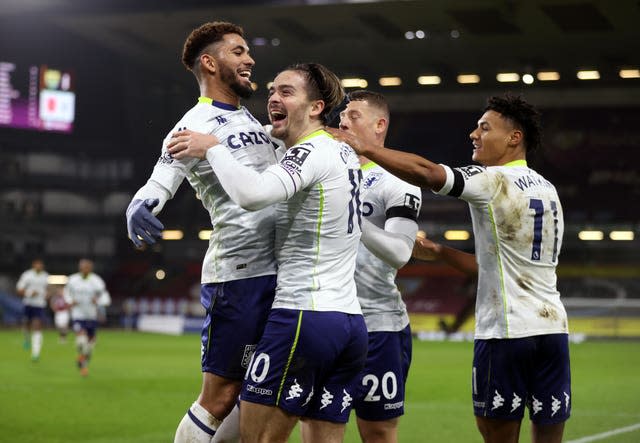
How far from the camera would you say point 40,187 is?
153 feet

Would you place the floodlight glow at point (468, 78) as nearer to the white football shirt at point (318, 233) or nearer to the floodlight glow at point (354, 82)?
the floodlight glow at point (354, 82)

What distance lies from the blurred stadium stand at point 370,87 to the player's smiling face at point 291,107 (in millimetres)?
24219

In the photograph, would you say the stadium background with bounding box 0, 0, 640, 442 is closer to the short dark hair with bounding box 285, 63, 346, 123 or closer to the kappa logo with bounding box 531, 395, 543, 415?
the kappa logo with bounding box 531, 395, 543, 415

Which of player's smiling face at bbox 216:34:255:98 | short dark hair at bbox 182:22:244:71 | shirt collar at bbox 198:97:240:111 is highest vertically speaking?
short dark hair at bbox 182:22:244:71

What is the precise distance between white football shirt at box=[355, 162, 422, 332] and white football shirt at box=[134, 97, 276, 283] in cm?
112

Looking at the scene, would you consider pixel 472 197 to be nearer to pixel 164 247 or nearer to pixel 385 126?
pixel 385 126

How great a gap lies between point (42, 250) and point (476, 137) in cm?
4298

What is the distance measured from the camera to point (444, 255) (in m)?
6.35

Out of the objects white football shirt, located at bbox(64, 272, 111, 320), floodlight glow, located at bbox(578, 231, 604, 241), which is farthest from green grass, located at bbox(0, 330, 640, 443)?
floodlight glow, located at bbox(578, 231, 604, 241)

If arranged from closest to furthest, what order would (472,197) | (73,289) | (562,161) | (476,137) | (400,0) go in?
(472,197)
(476,137)
(73,289)
(400,0)
(562,161)

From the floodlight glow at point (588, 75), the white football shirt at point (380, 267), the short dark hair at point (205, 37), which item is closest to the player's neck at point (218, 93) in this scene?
the short dark hair at point (205, 37)

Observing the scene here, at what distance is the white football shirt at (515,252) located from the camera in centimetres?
573

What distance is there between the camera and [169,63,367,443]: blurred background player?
178 inches

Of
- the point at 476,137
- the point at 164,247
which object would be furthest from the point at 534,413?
the point at 164,247
